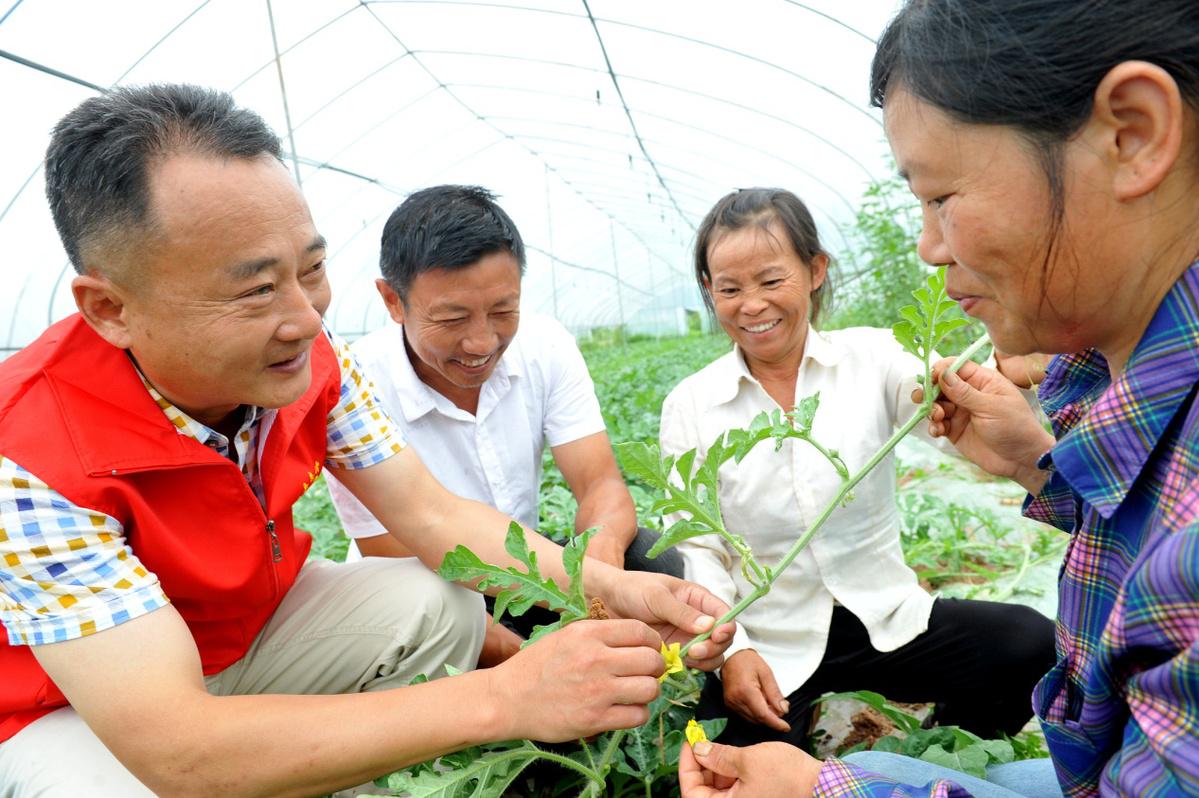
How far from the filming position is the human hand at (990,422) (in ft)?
5.37

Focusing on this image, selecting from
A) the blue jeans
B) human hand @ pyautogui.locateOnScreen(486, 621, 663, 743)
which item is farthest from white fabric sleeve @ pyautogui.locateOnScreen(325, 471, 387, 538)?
the blue jeans

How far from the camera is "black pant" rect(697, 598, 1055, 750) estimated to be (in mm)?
2064

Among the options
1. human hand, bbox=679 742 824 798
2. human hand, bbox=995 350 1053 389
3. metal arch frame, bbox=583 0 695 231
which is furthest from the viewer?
metal arch frame, bbox=583 0 695 231

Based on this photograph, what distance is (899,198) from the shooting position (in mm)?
11047

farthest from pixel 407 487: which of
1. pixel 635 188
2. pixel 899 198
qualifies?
pixel 635 188

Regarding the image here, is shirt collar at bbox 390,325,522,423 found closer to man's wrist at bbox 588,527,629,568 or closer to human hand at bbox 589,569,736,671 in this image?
man's wrist at bbox 588,527,629,568

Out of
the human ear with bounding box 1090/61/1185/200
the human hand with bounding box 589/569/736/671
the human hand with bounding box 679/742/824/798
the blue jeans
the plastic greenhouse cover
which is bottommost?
the blue jeans

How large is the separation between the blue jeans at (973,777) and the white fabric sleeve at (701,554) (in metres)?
0.61

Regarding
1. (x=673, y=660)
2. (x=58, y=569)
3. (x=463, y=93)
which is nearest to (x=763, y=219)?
(x=673, y=660)

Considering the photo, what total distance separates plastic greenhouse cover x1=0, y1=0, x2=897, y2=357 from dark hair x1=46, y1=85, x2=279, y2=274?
259cm

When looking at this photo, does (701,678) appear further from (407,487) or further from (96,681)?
(96,681)

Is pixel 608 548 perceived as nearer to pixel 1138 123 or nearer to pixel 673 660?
pixel 673 660

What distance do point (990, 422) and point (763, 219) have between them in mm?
895

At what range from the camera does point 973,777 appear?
1400mm
